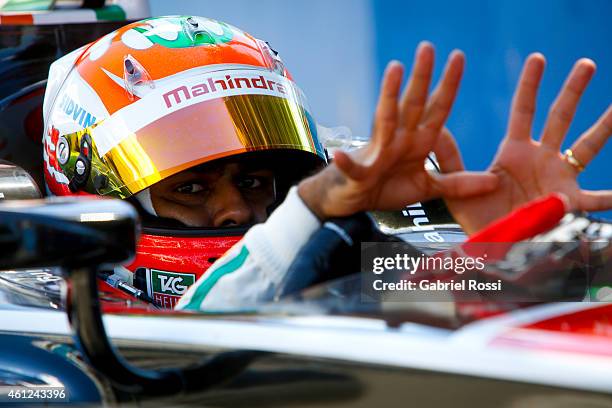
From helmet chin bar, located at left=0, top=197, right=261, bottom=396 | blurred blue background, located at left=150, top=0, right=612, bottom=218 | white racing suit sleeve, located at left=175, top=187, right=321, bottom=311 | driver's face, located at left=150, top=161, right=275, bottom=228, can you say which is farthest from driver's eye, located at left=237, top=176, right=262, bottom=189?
blurred blue background, located at left=150, top=0, right=612, bottom=218

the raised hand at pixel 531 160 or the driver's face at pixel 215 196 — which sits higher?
the raised hand at pixel 531 160

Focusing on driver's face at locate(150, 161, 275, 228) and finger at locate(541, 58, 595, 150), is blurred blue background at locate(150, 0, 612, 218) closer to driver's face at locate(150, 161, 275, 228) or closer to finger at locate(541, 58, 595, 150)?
driver's face at locate(150, 161, 275, 228)

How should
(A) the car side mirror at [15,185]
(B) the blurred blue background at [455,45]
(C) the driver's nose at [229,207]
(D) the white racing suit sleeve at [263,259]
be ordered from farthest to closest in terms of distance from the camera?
(B) the blurred blue background at [455,45], (C) the driver's nose at [229,207], (A) the car side mirror at [15,185], (D) the white racing suit sleeve at [263,259]

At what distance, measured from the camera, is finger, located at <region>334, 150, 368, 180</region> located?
127cm

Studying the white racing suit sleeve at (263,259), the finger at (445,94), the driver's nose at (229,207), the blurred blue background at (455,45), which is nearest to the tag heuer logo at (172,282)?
the driver's nose at (229,207)

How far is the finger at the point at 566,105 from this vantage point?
4.43 ft

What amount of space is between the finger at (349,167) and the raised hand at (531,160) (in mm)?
132

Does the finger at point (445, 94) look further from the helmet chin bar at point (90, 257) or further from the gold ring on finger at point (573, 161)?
the helmet chin bar at point (90, 257)

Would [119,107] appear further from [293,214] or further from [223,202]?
[293,214]

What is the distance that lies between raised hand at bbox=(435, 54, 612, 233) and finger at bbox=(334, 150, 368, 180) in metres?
0.13

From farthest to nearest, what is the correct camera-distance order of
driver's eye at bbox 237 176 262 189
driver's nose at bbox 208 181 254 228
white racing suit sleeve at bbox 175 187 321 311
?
driver's eye at bbox 237 176 262 189
driver's nose at bbox 208 181 254 228
white racing suit sleeve at bbox 175 187 321 311

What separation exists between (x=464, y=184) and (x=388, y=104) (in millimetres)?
165

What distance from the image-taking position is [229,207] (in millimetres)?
2137

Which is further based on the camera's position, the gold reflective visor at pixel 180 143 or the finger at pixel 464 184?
the gold reflective visor at pixel 180 143
